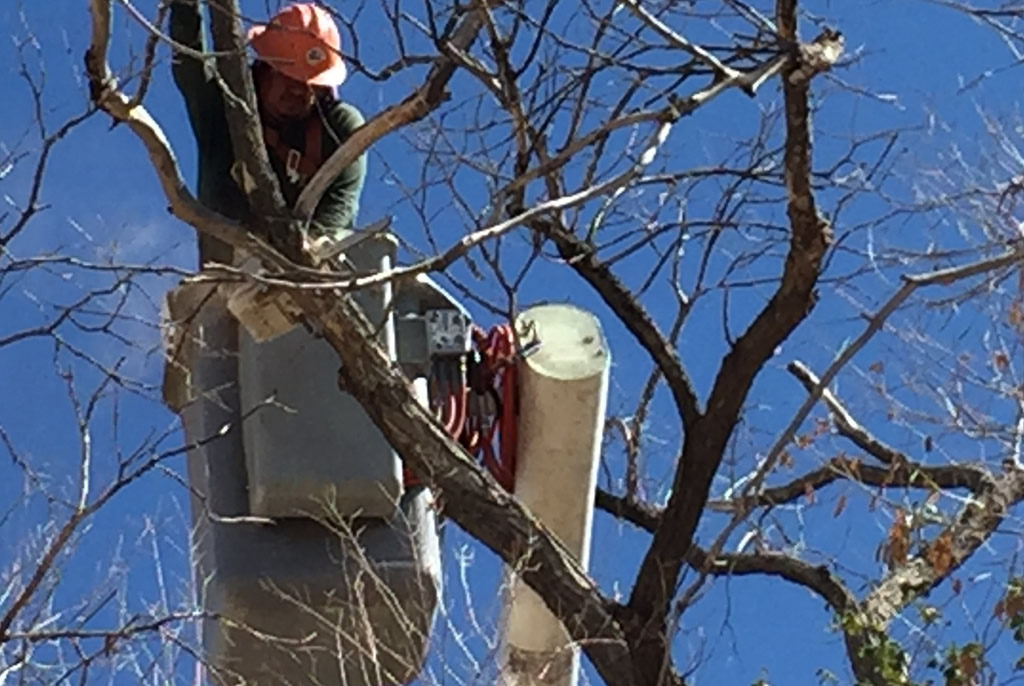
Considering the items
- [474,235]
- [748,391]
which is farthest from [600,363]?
[474,235]

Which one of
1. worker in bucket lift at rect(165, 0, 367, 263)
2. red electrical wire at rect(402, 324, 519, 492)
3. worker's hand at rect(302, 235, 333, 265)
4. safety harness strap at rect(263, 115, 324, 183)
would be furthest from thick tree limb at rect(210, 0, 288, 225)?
red electrical wire at rect(402, 324, 519, 492)

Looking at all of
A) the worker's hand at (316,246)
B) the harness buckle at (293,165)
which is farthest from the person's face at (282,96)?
the worker's hand at (316,246)

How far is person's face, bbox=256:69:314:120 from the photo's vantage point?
300 inches

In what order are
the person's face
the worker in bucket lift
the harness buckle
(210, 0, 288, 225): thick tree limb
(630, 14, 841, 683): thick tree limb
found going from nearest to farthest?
1. (630, 14, 841, 683): thick tree limb
2. (210, 0, 288, 225): thick tree limb
3. the worker in bucket lift
4. the harness buckle
5. the person's face

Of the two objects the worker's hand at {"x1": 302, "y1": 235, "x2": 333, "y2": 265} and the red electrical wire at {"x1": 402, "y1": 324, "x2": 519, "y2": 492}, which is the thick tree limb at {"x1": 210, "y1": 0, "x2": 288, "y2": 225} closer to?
the worker's hand at {"x1": 302, "y1": 235, "x2": 333, "y2": 265}

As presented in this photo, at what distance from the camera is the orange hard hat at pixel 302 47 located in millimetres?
7348

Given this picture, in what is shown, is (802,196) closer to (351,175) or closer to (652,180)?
(652,180)

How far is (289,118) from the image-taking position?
300 inches

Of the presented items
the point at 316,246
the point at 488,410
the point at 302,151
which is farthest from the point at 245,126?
the point at 488,410

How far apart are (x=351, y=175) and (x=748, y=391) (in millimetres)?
1785

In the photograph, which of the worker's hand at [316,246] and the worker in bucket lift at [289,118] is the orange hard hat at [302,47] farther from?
the worker's hand at [316,246]

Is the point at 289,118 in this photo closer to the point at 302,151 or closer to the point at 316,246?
the point at 302,151

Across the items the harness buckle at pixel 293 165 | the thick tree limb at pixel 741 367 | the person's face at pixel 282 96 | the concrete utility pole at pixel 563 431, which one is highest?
the person's face at pixel 282 96

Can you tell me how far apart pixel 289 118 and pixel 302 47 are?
0.30 metres
